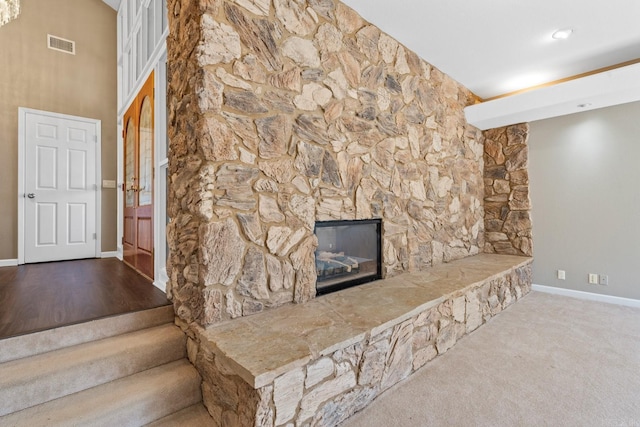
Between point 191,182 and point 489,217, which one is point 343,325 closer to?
point 191,182

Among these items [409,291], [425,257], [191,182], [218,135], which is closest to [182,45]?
[218,135]

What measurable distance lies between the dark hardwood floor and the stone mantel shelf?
80 centimetres

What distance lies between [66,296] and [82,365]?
1.06 metres

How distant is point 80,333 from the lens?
5.55 ft

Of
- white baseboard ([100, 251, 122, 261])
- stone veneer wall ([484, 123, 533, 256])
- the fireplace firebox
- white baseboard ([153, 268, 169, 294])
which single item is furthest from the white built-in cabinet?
stone veneer wall ([484, 123, 533, 256])

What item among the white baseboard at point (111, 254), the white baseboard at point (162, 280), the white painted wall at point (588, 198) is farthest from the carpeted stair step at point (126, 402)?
the white painted wall at point (588, 198)

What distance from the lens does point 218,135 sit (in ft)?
5.72

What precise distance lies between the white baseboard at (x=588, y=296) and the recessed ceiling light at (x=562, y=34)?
9.84ft

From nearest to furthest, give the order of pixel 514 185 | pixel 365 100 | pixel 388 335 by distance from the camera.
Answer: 1. pixel 388 335
2. pixel 365 100
3. pixel 514 185

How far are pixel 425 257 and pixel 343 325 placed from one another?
6.17 ft

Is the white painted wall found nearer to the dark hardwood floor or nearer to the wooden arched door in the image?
the dark hardwood floor

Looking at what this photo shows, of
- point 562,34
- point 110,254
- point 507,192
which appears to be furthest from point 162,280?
point 507,192

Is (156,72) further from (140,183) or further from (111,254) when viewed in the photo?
(111,254)

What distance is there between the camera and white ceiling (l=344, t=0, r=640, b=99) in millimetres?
2469
